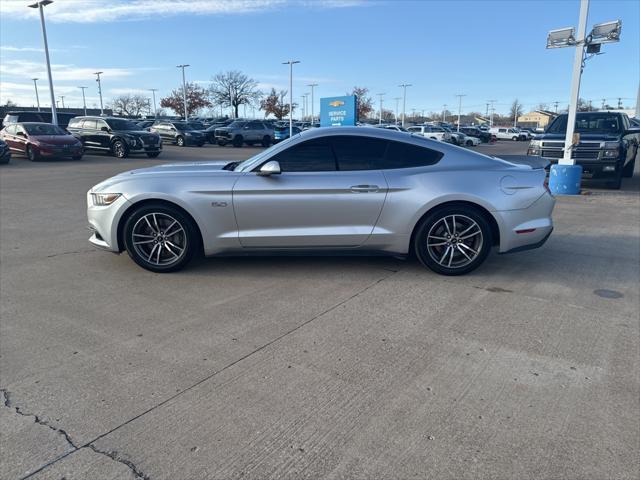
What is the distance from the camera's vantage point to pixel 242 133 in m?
33.9

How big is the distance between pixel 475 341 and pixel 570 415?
946 mm

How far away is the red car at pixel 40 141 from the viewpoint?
19359mm

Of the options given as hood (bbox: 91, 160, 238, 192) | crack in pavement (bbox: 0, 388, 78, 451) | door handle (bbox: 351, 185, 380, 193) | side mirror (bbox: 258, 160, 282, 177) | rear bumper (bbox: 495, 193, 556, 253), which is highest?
side mirror (bbox: 258, 160, 282, 177)

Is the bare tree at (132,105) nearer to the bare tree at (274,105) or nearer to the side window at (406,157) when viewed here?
the bare tree at (274,105)

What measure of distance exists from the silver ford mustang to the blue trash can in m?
6.93

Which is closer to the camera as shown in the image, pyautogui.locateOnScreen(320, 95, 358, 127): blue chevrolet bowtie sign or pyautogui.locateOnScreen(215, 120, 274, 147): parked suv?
pyautogui.locateOnScreen(320, 95, 358, 127): blue chevrolet bowtie sign

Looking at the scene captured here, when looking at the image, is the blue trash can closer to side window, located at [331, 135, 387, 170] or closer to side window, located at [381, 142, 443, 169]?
side window, located at [381, 142, 443, 169]

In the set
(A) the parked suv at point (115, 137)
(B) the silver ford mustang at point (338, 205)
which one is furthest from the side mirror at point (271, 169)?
(A) the parked suv at point (115, 137)

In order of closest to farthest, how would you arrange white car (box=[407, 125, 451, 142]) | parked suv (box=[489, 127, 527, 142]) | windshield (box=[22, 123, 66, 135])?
1. windshield (box=[22, 123, 66, 135])
2. white car (box=[407, 125, 451, 142])
3. parked suv (box=[489, 127, 527, 142])

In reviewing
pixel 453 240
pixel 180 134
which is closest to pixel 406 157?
pixel 453 240

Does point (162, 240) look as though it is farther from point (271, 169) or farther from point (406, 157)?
point (406, 157)

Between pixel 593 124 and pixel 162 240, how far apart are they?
1252 cm

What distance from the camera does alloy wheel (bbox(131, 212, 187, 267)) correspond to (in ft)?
16.3

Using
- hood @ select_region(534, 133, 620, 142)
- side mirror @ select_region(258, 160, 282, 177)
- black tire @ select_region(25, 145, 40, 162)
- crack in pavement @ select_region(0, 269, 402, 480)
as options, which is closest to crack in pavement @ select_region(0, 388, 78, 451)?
crack in pavement @ select_region(0, 269, 402, 480)
